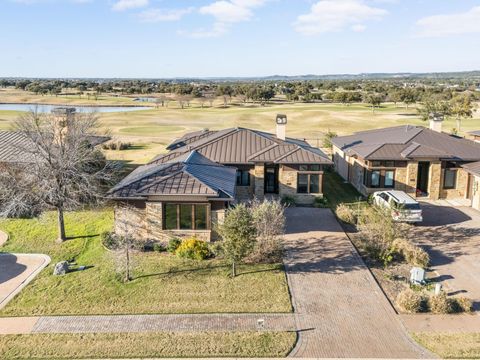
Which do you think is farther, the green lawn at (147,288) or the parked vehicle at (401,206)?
the parked vehicle at (401,206)

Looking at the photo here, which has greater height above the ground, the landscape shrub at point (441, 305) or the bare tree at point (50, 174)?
the bare tree at point (50, 174)

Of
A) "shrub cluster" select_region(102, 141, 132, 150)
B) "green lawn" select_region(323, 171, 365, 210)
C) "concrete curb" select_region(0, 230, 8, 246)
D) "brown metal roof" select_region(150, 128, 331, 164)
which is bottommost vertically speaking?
"concrete curb" select_region(0, 230, 8, 246)

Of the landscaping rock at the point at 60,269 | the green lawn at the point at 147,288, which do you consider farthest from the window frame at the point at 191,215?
the landscaping rock at the point at 60,269

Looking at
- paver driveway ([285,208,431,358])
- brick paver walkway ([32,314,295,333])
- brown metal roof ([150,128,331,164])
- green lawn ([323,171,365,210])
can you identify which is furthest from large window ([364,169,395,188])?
brick paver walkway ([32,314,295,333])

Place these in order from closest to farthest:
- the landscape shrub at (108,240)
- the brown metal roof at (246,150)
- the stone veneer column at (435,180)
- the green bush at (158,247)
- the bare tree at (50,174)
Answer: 1. the green bush at (158,247)
2. the landscape shrub at (108,240)
3. the bare tree at (50,174)
4. the brown metal roof at (246,150)
5. the stone veneer column at (435,180)

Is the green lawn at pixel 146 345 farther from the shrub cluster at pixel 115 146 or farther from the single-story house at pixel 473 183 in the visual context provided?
the shrub cluster at pixel 115 146

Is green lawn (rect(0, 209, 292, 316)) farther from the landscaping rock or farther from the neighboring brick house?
the neighboring brick house
